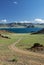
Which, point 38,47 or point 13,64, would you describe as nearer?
point 13,64

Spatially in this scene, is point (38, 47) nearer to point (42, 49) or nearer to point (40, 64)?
point (42, 49)

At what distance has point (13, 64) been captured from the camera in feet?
55.7

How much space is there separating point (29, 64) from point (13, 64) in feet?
5.38

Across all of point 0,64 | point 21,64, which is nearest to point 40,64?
point 21,64

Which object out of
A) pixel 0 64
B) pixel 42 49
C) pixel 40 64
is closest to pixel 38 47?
pixel 42 49

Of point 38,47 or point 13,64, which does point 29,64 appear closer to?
point 13,64

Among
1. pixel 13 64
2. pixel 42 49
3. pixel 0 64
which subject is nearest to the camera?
pixel 0 64

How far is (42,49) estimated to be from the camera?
1144 inches

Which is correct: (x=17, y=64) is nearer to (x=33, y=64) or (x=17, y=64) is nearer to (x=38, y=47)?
(x=33, y=64)

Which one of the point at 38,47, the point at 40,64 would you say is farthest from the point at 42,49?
the point at 40,64

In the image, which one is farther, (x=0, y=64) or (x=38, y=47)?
(x=38, y=47)

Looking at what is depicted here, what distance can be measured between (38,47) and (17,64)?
13.8 metres

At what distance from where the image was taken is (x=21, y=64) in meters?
17.2

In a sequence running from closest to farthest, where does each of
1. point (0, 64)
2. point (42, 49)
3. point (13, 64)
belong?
1. point (0, 64)
2. point (13, 64)
3. point (42, 49)
